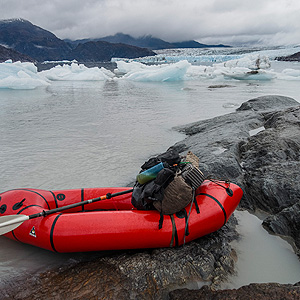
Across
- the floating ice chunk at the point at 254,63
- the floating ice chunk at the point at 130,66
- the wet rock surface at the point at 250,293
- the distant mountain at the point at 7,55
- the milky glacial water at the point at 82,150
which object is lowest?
the distant mountain at the point at 7,55

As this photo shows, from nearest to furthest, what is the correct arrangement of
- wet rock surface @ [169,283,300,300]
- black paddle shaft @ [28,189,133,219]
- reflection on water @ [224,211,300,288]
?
wet rock surface @ [169,283,300,300]
reflection on water @ [224,211,300,288]
black paddle shaft @ [28,189,133,219]

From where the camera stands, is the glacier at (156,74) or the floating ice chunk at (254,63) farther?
the floating ice chunk at (254,63)

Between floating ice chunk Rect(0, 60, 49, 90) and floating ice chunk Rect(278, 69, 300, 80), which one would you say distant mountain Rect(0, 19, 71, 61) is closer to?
floating ice chunk Rect(0, 60, 49, 90)

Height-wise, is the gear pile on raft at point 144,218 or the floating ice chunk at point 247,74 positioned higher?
the gear pile on raft at point 144,218

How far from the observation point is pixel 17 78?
1800cm

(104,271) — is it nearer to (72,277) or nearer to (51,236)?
(72,277)

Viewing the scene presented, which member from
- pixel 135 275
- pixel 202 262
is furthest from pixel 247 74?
pixel 135 275

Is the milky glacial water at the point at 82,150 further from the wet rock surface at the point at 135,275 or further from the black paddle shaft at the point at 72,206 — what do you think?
the black paddle shaft at the point at 72,206

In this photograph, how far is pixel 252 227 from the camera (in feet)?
9.82

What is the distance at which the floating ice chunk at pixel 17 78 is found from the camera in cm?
1755

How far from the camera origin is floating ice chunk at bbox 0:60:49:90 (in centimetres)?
1755

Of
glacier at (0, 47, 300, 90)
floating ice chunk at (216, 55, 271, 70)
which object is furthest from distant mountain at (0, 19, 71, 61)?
floating ice chunk at (216, 55, 271, 70)

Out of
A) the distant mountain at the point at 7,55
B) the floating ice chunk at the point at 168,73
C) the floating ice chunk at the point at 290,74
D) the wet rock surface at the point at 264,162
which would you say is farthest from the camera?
the distant mountain at the point at 7,55

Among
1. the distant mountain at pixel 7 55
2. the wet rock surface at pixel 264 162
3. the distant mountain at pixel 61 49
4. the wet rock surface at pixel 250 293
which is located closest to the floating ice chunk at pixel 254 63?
the wet rock surface at pixel 264 162
